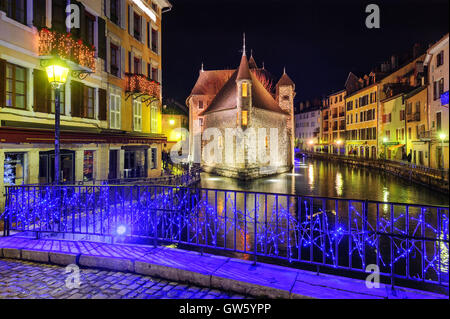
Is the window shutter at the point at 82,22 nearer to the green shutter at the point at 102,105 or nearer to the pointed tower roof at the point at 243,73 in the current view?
the green shutter at the point at 102,105

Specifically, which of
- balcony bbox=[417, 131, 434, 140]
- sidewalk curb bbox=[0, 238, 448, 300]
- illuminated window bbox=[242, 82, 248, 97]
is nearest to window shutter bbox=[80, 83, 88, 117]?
sidewalk curb bbox=[0, 238, 448, 300]

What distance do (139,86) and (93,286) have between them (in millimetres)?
17092

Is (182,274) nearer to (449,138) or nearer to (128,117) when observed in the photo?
(449,138)

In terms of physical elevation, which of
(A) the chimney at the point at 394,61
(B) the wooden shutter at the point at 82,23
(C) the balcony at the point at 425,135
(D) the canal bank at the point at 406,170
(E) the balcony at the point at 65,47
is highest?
(A) the chimney at the point at 394,61

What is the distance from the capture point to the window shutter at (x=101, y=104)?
16656 mm

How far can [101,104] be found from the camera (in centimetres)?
1680

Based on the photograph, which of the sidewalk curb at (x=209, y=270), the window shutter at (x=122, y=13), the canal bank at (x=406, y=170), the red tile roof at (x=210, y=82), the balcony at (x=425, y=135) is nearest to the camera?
the canal bank at (x=406, y=170)

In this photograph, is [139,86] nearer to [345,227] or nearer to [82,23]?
[82,23]

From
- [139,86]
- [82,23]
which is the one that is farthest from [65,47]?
[139,86]

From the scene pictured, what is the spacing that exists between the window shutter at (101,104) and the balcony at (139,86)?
8.77 feet

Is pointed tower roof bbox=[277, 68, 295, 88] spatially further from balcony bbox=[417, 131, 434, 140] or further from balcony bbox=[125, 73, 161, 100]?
balcony bbox=[417, 131, 434, 140]

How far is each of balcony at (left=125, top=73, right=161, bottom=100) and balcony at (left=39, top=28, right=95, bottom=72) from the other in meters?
4.97

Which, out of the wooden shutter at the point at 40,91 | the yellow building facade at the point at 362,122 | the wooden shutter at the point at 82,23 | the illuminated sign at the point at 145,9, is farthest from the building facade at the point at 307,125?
the wooden shutter at the point at 40,91
